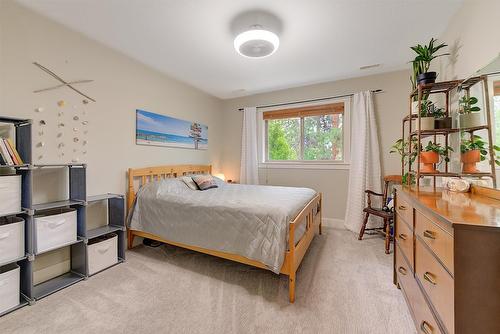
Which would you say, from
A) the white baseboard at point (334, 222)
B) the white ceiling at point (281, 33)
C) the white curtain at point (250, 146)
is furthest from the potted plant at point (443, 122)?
the white curtain at point (250, 146)

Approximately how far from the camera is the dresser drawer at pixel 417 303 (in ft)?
3.53

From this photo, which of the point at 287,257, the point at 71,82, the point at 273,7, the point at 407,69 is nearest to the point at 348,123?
the point at 407,69

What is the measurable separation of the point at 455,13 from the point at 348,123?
1.78m

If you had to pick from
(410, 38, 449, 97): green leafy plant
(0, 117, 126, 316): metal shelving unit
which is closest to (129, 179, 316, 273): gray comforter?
(0, 117, 126, 316): metal shelving unit

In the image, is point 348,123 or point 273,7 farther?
point 348,123

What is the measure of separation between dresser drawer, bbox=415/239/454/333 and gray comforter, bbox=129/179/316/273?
903 millimetres

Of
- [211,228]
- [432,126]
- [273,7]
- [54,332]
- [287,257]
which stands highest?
[273,7]

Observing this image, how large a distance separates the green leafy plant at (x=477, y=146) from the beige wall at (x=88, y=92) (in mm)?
3405

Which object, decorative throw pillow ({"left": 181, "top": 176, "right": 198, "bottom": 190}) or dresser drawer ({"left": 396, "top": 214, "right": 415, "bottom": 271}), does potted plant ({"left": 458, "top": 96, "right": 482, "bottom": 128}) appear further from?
decorative throw pillow ({"left": 181, "top": 176, "right": 198, "bottom": 190})

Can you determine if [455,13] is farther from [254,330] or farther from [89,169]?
[89,169]

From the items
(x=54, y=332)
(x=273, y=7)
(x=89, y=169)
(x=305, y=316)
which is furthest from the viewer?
(x=89, y=169)

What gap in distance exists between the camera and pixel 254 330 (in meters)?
1.46

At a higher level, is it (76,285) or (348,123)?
(348,123)

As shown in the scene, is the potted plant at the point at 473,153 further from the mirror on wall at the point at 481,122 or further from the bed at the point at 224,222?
the bed at the point at 224,222
